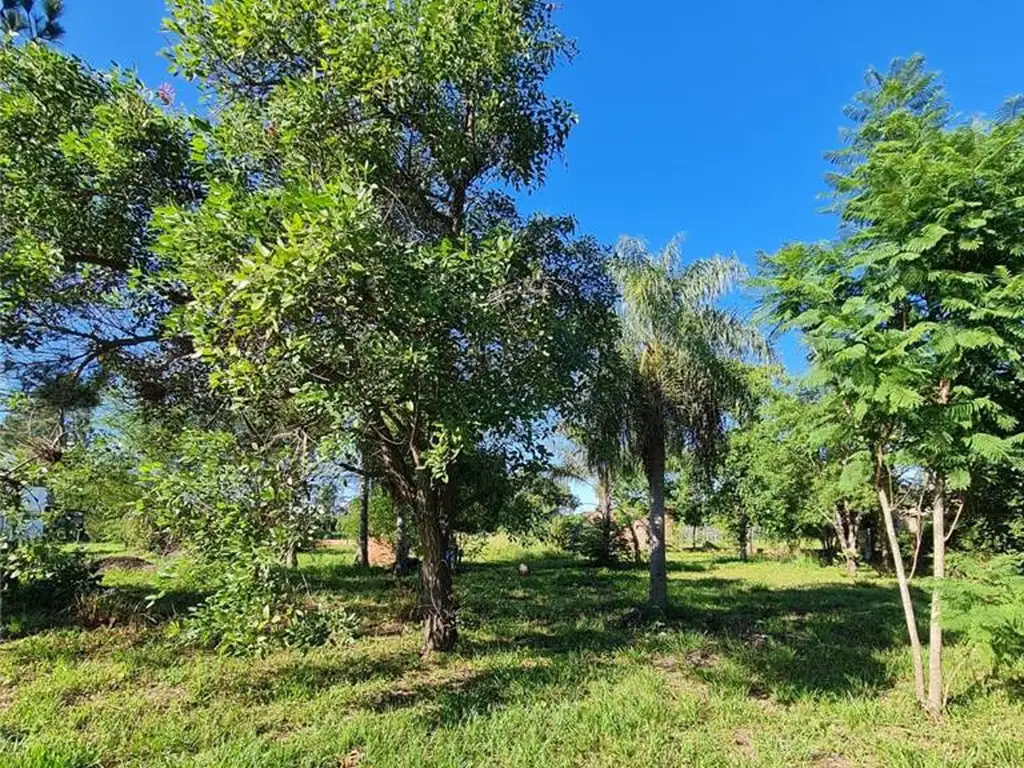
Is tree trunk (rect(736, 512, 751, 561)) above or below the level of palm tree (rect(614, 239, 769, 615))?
below

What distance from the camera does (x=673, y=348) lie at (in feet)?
29.4

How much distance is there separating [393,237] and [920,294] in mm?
3879

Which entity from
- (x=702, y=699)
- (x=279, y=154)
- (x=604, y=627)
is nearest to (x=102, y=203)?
(x=279, y=154)

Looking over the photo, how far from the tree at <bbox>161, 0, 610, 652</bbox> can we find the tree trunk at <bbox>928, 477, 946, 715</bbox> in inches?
121

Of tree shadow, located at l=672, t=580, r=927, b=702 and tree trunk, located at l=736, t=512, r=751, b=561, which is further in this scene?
tree trunk, located at l=736, t=512, r=751, b=561

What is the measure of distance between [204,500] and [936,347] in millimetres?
4775

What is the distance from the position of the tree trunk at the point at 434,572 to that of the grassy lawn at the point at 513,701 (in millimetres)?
301

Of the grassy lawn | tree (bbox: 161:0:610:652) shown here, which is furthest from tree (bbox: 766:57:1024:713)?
tree (bbox: 161:0:610:652)

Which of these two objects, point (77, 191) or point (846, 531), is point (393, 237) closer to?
point (77, 191)

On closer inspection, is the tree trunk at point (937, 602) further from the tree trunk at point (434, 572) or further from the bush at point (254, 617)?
the tree trunk at point (434, 572)

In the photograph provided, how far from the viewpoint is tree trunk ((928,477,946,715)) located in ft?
14.0

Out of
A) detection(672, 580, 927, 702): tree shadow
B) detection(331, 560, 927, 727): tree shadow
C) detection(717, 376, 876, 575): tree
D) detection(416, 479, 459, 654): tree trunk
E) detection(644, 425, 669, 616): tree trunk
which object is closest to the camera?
detection(331, 560, 927, 727): tree shadow

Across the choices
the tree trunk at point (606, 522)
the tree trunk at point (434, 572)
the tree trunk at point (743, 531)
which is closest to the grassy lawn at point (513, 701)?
the tree trunk at point (434, 572)

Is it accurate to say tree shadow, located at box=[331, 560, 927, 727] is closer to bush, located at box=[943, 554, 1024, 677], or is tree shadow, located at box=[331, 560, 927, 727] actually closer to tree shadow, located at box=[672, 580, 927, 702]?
tree shadow, located at box=[672, 580, 927, 702]
